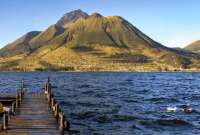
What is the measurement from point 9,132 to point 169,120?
25.5 meters

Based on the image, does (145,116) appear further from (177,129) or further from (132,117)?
(177,129)

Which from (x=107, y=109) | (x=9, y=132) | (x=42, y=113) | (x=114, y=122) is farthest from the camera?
(x=107, y=109)

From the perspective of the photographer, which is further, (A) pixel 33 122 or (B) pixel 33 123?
(A) pixel 33 122

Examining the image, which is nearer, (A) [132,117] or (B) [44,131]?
(B) [44,131]

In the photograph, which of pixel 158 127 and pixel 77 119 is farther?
pixel 77 119

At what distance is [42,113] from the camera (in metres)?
40.5

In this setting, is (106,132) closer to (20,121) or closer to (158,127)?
(158,127)

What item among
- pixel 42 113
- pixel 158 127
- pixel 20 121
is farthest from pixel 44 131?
pixel 158 127

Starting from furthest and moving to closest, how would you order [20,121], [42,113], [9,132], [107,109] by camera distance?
[107,109], [42,113], [20,121], [9,132]

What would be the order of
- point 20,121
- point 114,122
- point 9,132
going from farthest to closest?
point 114,122, point 20,121, point 9,132

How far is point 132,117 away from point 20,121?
21477mm

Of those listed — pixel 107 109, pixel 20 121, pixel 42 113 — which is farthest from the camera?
pixel 107 109

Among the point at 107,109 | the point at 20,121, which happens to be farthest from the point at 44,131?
the point at 107,109

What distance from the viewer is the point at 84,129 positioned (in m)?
42.6
